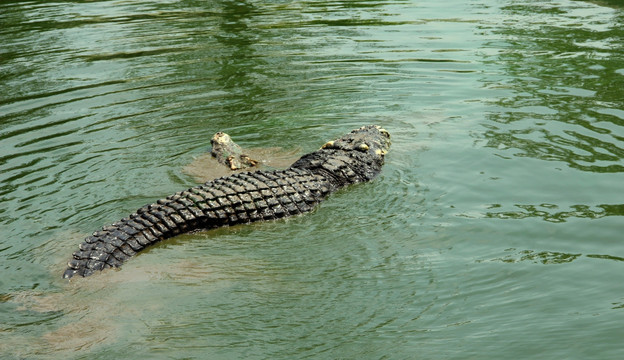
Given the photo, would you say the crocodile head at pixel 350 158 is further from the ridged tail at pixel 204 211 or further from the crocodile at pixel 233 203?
the ridged tail at pixel 204 211

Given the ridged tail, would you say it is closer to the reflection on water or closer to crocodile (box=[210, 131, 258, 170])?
crocodile (box=[210, 131, 258, 170])

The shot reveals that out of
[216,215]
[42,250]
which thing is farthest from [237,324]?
[42,250]

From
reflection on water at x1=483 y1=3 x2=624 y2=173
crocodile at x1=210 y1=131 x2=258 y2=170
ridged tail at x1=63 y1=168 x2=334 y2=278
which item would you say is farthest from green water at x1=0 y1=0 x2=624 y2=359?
crocodile at x1=210 y1=131 x2=258 y2=170

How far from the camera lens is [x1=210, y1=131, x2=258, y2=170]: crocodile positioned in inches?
384

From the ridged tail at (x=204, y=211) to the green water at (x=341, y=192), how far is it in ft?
0.55

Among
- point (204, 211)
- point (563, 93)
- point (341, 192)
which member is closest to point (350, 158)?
point (341, 192)

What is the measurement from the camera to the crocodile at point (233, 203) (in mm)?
7383

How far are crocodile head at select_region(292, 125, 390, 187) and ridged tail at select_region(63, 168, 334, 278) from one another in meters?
0.28

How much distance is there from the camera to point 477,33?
1571 centimetres

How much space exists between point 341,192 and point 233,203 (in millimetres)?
1513

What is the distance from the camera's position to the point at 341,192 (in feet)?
29.8

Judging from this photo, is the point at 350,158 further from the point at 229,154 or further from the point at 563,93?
the point at 563,93

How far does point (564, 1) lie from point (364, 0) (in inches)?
196

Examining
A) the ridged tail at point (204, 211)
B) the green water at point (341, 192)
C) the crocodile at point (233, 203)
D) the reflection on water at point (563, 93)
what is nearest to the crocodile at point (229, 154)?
the green water at point (341, 192)
